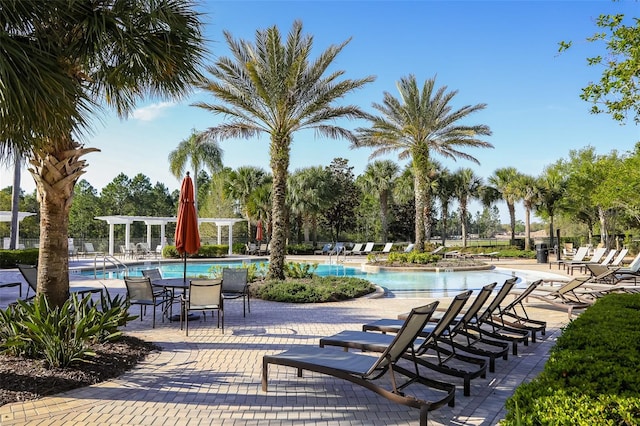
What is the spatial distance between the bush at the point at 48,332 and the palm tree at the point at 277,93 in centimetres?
818

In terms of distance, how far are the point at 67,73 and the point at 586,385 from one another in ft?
18.5

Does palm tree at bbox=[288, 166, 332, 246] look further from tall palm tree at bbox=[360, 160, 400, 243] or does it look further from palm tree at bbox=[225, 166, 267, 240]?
tall palm tree at bbox=[360, 160, 400, 243]

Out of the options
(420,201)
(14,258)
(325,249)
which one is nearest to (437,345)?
(420,201)

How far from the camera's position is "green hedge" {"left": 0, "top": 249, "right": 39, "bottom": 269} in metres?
19.0

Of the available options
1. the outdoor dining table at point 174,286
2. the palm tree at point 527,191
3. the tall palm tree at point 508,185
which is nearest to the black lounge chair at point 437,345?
the outdoor dining table at point 174,286

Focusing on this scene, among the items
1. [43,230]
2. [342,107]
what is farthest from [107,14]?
[342,107]

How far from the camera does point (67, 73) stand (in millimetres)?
5230

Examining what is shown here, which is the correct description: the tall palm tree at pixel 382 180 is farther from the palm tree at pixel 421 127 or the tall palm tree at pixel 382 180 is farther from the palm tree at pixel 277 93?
the palm tree at pixel 277 93

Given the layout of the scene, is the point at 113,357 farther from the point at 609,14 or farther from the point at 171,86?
the point at 609,14

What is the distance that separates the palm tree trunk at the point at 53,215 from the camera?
5816 millimetres

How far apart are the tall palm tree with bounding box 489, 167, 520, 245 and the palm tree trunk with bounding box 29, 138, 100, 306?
121ft

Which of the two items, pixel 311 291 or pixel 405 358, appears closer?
pixel 405 358

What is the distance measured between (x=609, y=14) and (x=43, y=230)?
9.39 metres

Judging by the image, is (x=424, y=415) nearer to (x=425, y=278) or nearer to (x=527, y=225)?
(x=425, y=278)
